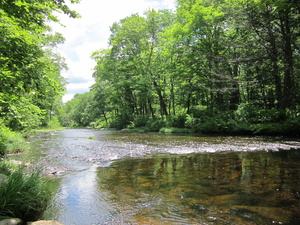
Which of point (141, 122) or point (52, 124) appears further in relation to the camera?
point (52, 124)

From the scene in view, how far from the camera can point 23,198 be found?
130 inches

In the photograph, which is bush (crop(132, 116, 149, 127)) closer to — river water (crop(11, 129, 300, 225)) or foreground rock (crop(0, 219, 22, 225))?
river water (crop(11, 129, 300, 225))

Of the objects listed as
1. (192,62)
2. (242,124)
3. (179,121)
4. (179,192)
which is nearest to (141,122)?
Result: (179,121)

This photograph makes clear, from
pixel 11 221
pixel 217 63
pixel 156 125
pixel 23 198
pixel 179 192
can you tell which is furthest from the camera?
pixel 156 125


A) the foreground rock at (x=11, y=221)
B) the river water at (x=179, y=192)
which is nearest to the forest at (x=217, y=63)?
the river water at (x=179, y=192)

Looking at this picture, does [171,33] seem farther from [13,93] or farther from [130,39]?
[13,93]

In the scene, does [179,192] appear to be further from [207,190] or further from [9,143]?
[9,143]

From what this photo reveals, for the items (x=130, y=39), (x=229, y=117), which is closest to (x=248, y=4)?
(x=229, y=117)

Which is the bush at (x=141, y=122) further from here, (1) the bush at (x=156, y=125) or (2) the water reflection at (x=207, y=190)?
(2) the water reflection at (x=207, y=190)

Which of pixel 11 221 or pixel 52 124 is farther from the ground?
pixel 52 124

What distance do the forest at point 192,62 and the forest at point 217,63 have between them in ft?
0.28

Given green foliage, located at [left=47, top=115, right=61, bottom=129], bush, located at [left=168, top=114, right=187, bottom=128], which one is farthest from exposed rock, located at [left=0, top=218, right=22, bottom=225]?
green foliage, located at [left=47, top=115, right=61, bottom=129]

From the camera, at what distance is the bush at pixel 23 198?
3.21m

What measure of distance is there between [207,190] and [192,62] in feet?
65.4
